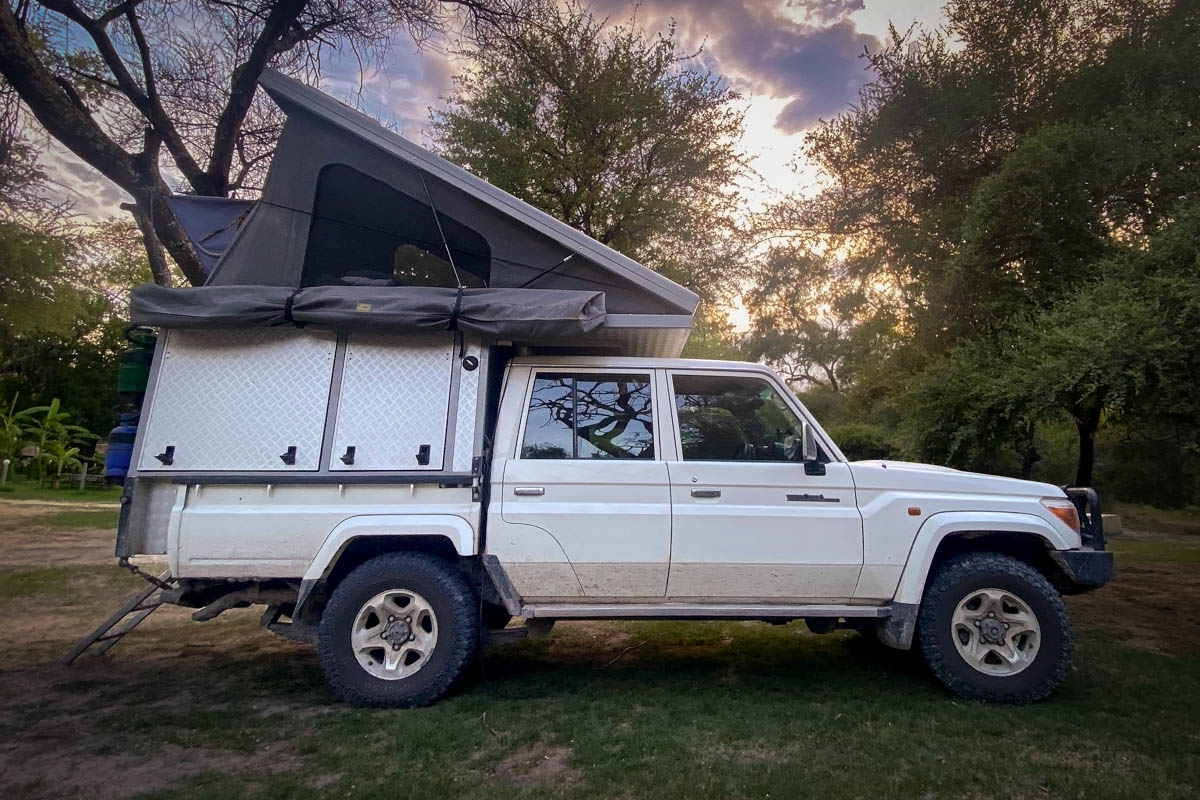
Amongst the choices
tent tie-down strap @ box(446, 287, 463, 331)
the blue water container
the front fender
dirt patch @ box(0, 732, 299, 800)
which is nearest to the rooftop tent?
the blue water container

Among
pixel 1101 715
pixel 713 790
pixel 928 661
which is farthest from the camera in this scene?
pixel 928 661

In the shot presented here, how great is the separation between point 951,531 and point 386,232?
4.27m

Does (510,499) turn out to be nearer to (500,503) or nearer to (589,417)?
(500,503)

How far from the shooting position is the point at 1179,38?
30.3 ft

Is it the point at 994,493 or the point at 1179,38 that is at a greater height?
the point at 1179,38

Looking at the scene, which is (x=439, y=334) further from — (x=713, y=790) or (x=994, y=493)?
(x=994, y=493)

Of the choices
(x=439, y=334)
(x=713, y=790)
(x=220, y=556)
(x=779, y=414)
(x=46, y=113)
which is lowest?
(x=713, y=790)

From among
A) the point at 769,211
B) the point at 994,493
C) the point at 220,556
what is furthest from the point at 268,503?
the point at 769,211

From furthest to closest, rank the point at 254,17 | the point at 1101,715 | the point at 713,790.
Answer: the point at 254,17 → the point at 1101,715 → the point at 713,790

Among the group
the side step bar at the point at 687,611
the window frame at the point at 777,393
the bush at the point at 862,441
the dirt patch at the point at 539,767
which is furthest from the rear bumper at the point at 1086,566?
the bush at the point at 862,441

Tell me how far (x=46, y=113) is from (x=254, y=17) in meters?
2.92

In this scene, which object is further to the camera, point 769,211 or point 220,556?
point 769,211

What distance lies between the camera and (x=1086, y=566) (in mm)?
4391

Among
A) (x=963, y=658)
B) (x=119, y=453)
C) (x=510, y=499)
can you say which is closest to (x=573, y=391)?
(x=510, y=499)
